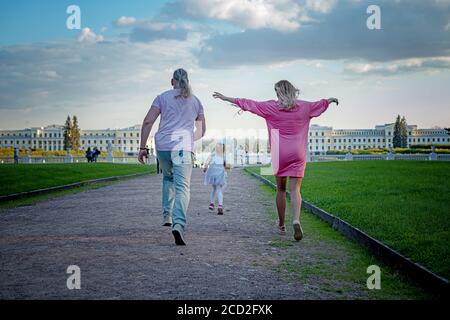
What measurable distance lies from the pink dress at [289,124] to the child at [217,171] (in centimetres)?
406

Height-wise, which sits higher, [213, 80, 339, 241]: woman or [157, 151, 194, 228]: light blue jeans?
[213, 80, 339, 241]: woman

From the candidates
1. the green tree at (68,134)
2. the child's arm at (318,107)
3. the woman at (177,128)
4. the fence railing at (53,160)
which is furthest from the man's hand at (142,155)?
the green tree at (68,134)

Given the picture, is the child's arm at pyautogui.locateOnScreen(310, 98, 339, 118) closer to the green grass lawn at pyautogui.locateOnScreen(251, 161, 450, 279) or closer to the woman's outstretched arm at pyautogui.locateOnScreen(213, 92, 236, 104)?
the woman's outstretched arm at pyautogui.locateOnScreen(213, 92, 236, 104)

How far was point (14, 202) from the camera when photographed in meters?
15.4

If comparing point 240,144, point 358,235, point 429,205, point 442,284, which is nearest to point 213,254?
point 358,235

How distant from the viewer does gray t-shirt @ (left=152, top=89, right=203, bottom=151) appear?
789 cm

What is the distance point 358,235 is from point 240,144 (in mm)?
87995

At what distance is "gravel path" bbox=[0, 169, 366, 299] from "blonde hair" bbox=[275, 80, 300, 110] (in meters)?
1.98

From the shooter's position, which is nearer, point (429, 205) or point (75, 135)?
point (429, 205)

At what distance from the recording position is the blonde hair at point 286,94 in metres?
8.00

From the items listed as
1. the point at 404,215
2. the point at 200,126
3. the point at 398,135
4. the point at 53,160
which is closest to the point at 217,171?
the point at 200,126

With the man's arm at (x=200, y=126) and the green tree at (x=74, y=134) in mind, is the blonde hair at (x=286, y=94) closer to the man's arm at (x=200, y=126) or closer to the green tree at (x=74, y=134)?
the man's arm at (x=200, y=126)

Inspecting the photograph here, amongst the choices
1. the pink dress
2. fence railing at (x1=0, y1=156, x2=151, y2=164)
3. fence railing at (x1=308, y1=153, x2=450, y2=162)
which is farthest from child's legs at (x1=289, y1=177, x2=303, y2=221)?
fence railing at (x1=0, y1=156, x2=151, y2=164)

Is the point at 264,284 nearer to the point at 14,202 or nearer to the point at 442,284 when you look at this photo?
the point at 442,284
